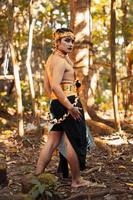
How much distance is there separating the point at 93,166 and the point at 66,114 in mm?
1479

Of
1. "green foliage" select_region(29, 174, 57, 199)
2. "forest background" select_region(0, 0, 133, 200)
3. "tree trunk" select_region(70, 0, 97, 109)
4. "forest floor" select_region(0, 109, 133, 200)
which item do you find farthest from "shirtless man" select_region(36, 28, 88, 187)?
"tree trunk" select_region(70, 0, 97, 109)

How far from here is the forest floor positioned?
4.55 m

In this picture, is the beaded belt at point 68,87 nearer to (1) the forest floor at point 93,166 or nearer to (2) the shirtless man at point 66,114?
(2) the shirtless man at point 66,114

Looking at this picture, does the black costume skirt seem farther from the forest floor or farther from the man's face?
the man's face

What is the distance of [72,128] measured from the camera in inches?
190

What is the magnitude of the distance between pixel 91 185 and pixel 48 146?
2.07 ft

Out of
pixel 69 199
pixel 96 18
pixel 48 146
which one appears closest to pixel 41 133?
pixel 48 146

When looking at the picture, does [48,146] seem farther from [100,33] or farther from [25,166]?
[100,33]

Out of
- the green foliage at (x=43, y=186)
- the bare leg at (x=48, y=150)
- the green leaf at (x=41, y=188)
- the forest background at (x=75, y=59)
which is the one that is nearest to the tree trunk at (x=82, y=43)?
the forest background at (x=75, y=59)

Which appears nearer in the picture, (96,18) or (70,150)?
(70,150)

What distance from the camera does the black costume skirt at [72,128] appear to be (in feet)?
15.7

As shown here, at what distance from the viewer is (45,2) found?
15.5 metres

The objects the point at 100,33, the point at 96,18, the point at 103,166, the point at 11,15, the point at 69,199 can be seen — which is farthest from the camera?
the point at 100,33

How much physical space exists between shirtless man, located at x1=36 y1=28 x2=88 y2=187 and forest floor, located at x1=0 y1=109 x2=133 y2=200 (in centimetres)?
29
